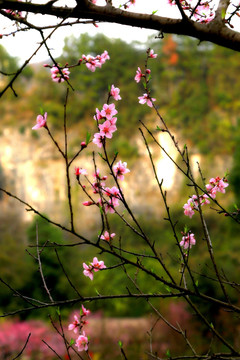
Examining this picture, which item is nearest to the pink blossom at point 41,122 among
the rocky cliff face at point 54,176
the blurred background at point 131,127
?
the blurred background at point 131,127

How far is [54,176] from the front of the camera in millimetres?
25453

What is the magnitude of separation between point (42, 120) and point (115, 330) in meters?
9.53

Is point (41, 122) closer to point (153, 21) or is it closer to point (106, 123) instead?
point (106, 123)

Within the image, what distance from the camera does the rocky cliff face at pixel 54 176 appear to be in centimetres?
2389

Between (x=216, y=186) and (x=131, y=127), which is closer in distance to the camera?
(x=216, y=186)

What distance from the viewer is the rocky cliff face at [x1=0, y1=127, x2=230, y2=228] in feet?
78.4

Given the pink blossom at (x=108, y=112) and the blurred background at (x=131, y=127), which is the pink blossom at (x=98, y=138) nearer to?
the pink blossom at (x=108, y=112)

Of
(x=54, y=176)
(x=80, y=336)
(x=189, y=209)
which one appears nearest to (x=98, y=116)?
(x=189, y=209)

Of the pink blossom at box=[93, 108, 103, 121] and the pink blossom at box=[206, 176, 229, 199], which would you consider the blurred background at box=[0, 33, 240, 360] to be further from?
the pink blossom at box=[93, 108, 103, 121]

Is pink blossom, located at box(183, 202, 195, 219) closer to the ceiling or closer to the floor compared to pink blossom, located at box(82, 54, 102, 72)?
closer to the floor

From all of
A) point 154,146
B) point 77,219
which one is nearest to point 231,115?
point 154,146

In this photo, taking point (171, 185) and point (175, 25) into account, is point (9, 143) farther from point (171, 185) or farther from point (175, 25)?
point (175, 25)

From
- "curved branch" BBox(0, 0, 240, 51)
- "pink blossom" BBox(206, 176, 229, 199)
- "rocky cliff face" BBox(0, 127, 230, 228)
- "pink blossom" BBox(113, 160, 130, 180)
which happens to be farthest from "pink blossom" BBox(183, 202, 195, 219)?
"rocky cliff face" BBox(0, 127, 230, 228)

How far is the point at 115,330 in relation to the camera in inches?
391
